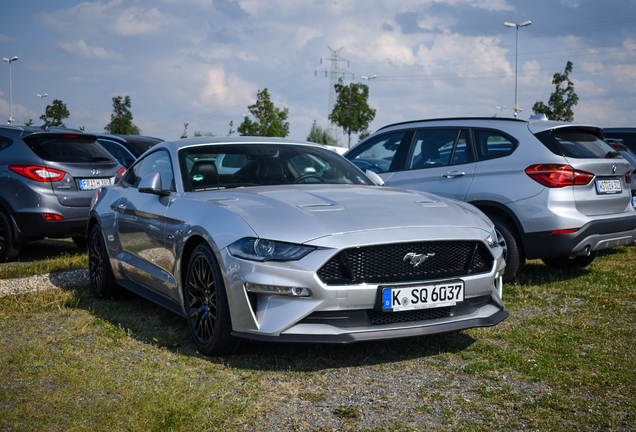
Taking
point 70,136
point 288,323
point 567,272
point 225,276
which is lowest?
point 567,272

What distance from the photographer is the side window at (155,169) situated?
520cm

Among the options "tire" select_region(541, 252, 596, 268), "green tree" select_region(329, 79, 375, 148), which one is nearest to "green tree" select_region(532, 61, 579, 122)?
"green tree" select_region(329, 79, 375, 148)

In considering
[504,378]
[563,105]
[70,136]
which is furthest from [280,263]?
[563,105]

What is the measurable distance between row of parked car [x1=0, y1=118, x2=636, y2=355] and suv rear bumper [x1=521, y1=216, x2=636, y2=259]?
0.05ft

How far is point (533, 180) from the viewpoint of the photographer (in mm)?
6121

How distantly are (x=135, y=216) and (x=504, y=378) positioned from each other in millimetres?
3314

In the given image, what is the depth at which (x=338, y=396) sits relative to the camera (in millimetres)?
3527

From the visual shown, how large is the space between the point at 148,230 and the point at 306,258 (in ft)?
6.36

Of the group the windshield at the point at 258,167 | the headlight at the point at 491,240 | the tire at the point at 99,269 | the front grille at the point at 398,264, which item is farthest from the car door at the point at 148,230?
the headlight at the point at 491,240

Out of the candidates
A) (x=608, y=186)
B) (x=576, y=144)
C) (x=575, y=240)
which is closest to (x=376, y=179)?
(x=575, y=240)

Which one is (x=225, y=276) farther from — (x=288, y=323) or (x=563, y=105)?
(x=563, y=105)

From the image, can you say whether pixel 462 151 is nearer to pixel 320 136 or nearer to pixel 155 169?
pixel 155 169

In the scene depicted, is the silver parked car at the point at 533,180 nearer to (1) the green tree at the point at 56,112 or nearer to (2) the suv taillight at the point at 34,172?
(2) the suv taillight at the point at 34,172

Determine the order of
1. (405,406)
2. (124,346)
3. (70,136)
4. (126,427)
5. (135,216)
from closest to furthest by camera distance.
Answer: (126,427) < (405,406) < (124,346) < (135,216) < (70,136)
